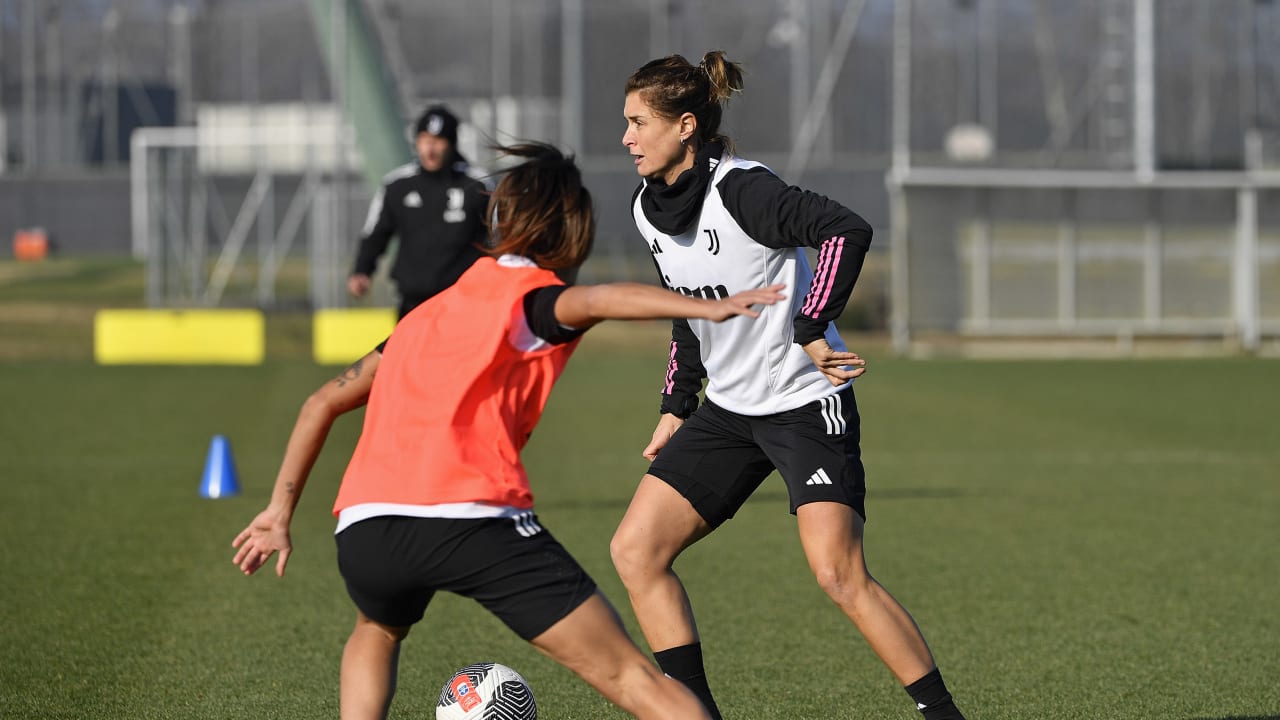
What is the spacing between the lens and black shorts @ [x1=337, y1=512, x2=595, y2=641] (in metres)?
3.49

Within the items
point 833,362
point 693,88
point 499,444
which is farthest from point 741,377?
point 499,444

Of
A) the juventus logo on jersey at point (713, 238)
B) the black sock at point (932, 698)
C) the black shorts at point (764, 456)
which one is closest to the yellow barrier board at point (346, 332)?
the black shorts at point (764, 456)

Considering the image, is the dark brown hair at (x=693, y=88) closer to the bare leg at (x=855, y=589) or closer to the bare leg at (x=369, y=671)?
the bare leg at (x=855, y=589)

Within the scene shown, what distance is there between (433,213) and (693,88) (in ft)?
16.2

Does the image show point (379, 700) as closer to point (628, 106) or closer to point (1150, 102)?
point (628, 106)

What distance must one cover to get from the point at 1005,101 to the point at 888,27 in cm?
334

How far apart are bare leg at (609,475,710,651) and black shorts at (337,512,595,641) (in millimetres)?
1040

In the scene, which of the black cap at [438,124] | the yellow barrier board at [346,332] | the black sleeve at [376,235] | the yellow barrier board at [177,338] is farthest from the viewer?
the yellow barrier board at [177,338]

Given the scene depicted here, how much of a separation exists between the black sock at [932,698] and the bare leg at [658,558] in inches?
24.2

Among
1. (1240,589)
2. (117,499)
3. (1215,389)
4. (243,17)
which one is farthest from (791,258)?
(243,17)

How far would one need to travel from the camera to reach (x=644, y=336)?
98.3 feet

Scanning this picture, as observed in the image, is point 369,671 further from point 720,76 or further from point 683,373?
point 720,76

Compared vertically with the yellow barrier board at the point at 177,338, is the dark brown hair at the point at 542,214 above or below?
above

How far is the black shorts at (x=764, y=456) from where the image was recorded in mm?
4445
